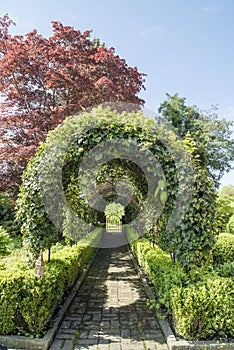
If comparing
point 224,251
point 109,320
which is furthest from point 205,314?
point 224,251

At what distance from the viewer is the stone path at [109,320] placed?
338 centimetres

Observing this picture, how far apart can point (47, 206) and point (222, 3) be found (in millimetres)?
4580

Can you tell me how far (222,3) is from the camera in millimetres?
4910

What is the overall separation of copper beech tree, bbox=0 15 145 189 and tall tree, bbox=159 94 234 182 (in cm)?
1257

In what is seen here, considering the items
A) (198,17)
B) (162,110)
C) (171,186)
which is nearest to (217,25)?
(198,17)

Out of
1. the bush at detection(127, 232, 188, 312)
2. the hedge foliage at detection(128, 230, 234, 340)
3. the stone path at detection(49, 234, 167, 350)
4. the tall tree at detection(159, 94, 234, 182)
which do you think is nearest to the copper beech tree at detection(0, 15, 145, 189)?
the stone path at detection(49, 234, 167, 350)

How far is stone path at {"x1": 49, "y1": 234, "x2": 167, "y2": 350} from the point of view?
338 cm

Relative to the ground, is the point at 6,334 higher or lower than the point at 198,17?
lower

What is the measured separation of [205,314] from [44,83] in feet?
28.7

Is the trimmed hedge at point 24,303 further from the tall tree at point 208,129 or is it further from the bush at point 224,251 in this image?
the tall tree at point 208,129

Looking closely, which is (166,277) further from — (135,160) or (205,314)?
(135,160)

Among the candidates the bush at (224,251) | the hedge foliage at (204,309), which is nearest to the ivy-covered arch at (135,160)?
the hedge foliage at (204,309)

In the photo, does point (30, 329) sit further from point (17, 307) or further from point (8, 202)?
point (8, 202)

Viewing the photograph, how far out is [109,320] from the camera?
162 inches
